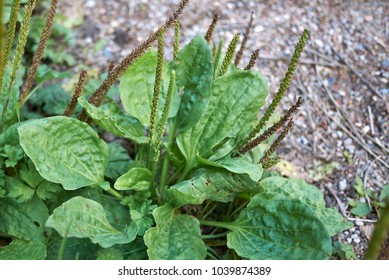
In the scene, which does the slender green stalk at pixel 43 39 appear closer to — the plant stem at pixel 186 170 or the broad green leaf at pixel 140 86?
the broad green leaf at pixel 140 86

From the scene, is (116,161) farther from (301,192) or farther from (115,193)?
(301,192)

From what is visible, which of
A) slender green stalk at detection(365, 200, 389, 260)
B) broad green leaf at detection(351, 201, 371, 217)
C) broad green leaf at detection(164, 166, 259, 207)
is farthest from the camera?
broad green leaf at detection(351, 201, 371, 217)

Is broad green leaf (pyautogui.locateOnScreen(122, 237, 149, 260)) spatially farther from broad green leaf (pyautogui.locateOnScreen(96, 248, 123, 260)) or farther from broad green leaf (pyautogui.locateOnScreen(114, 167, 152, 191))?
broad green leaf (pyautogui.locateOnScreen(114, 167, 152, 191))

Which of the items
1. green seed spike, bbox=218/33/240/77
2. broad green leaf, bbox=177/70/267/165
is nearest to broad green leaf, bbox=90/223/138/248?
broad green leaf, bbox=177/70/267/165

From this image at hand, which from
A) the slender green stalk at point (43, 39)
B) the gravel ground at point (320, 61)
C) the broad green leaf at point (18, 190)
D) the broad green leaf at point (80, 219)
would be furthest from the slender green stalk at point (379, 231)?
the slender green stalk at point (43, 39)

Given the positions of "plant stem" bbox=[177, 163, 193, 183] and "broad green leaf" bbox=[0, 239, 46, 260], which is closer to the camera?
"broad green leaf" bbox=[0, 239, 46, 260]

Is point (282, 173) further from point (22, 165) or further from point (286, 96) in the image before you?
point (22, 165)
